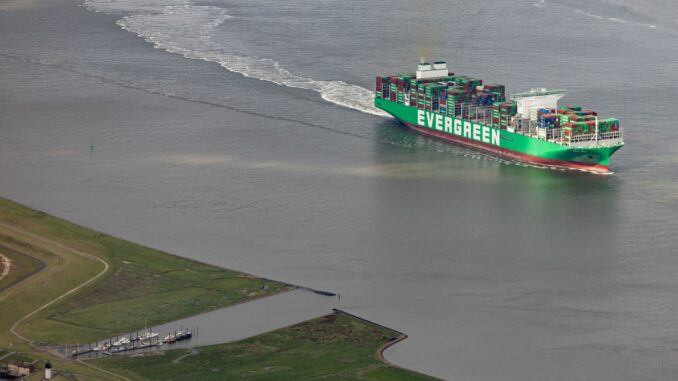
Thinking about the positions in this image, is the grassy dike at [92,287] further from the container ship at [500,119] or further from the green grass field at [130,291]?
the container ship at [500,119]

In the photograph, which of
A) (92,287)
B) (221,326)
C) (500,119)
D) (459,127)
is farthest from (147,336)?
(459,127)

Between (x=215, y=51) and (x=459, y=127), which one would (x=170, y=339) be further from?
(x=215, y=51)

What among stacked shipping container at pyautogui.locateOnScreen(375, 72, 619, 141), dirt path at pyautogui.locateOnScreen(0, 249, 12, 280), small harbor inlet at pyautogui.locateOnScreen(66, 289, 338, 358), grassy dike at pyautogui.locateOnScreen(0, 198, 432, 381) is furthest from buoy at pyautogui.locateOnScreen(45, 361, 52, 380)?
stacked shipping container at pyautogui.locateOnScreen(375, 72, 619, 141)

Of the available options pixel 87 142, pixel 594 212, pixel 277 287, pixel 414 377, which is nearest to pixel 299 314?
pixel 277 287

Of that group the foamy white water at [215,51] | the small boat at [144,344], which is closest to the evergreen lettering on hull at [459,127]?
the foamy white water at [215,51]

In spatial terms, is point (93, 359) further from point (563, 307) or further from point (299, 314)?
point (563, 307)

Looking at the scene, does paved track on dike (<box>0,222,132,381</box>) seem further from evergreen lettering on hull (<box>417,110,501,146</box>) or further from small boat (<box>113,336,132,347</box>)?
evergreen lettering on hull (<box>417,110,501,146</box>)

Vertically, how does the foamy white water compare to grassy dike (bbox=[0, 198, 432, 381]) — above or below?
above
